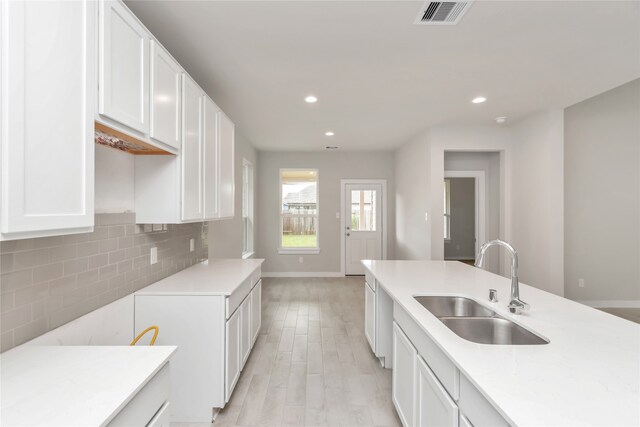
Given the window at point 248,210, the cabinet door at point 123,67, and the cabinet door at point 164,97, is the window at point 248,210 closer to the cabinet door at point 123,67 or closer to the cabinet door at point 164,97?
the cabinet door at point 164,97

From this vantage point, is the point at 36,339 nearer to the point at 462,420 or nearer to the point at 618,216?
the point at 462,420

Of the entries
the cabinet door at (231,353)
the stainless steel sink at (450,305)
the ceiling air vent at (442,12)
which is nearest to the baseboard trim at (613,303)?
the stainless steel sink at (450,305)

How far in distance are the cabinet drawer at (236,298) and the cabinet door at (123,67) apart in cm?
117

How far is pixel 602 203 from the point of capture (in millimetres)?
4289

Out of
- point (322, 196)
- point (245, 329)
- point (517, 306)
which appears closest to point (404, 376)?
point (517, 306)

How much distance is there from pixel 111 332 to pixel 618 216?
590 centimetres

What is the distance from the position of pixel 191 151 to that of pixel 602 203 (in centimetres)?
524

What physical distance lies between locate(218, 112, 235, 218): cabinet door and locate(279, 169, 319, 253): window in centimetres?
320

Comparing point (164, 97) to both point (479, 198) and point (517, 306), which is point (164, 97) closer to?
point (517, 306)

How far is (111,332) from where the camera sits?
176 centimetres

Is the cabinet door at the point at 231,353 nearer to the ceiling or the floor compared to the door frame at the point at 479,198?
nearer to the floor

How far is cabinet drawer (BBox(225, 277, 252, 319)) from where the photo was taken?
6.69 feet

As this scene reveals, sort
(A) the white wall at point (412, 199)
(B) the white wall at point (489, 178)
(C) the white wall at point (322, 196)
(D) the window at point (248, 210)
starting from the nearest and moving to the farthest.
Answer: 1. (A) the white wall at point (412, 199)
2. (B) the white wall at point (489, 178)
3. (D) the window at point (248, 210)
4. (C) the white wall at point (322, 196)

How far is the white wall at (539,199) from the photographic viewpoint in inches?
150
